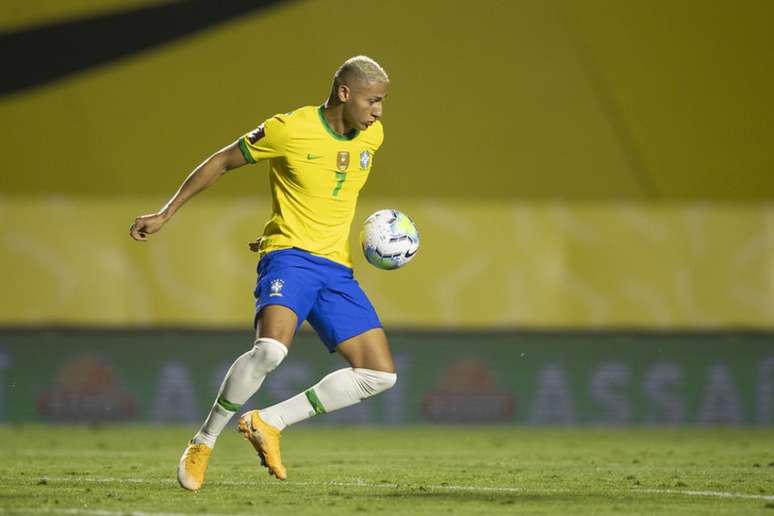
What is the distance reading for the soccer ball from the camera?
693 centimetres

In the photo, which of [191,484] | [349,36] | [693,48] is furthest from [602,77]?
[191,484]

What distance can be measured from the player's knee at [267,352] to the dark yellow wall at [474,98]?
359 inches

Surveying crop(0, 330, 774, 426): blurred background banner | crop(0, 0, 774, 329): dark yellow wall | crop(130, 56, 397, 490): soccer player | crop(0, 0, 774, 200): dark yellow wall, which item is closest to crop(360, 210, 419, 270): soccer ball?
crop(130, 56, 397, 490): soccer player

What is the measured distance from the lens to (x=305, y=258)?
6.62 meters

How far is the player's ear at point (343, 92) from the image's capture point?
21.9ft

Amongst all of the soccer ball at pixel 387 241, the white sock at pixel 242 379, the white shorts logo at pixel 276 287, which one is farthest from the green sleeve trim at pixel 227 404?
the soccer ball at pixel 387 241

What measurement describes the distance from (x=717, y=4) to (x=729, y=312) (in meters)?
4.22

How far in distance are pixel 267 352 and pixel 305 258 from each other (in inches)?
20.1

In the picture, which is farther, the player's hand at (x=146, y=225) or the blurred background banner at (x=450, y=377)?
the blurred background banner at (x=450, y=377)

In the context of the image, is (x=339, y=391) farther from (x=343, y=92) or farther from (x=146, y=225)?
(x=343, y=92)

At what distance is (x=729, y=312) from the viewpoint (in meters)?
14.8

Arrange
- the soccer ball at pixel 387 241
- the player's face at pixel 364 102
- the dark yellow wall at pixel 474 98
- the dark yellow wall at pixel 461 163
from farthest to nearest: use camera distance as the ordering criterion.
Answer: the dark yellow wall at pixel 474 98 → the dark yellow wall at pixel 461 163 → the soccer ball at pixel 387 241 → the player's face at pixel 364 102

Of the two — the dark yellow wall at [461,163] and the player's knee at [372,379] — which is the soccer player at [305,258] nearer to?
the player's knee at [372,379]

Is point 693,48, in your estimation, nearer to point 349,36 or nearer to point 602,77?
point 602,77
